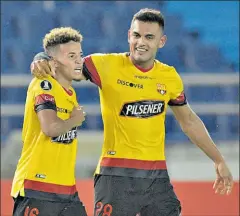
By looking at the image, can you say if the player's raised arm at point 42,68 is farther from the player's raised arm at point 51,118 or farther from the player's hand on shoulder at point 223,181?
the player's hand on shoulder at point 223,181

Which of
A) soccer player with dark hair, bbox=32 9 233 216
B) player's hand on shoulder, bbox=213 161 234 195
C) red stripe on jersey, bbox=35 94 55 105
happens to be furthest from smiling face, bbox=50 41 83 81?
player's hand on shoulder, bbox=213 161 234 195

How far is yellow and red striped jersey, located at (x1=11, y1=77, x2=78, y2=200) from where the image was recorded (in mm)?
3426

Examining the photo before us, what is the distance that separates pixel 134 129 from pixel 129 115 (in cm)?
7

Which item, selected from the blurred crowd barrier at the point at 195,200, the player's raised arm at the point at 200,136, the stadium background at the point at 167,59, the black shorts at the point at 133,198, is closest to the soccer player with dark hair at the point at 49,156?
the black shorts at the point at 133,198

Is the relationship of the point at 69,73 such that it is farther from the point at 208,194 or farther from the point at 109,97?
the point at 208,194

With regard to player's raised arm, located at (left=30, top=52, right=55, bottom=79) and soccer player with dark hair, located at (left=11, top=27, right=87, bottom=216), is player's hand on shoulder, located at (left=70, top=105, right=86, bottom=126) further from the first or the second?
player's raised arm, located at (left=30, top=52, right=55, bottom=79)

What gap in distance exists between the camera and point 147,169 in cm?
394

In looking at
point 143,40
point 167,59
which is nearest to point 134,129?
point 143,40

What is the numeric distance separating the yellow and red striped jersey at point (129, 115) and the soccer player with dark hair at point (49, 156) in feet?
1.39

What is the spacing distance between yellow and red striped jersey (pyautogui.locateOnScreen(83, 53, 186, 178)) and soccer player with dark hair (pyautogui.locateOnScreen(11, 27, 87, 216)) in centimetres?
42

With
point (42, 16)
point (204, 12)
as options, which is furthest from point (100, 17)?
point (204, 12)

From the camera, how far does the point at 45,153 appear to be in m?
3.43

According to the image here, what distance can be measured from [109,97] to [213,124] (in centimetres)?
459

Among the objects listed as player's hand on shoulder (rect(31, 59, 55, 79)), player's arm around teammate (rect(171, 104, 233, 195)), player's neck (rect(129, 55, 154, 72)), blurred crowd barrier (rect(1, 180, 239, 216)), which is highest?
player's neck (rect(129, 55, 154, 72))
